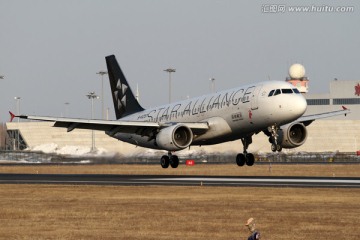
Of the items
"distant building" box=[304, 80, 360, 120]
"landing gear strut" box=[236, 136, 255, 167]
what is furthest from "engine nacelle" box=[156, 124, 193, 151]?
"distant building" box=[304, 80, 360, 120]

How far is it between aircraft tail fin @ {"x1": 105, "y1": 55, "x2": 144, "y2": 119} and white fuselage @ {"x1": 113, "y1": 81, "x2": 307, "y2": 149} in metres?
8.31

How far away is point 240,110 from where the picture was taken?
50625 mm

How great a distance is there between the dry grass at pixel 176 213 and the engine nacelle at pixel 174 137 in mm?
Answer: 12430

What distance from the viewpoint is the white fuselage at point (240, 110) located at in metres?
48.9

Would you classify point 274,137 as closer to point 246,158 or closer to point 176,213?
point 246,158

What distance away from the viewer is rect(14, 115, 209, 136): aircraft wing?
53.4m

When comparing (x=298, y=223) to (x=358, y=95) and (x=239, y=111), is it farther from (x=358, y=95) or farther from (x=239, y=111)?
(x=358, y=95)

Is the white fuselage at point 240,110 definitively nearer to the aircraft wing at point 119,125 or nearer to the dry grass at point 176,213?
the aircraft wing at point 119,125

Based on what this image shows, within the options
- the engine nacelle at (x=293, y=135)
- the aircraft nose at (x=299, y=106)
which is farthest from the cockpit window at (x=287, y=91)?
the engine nacelle at (x=293, y=135)

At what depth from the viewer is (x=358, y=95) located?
466 ft

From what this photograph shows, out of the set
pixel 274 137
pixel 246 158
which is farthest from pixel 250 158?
pixel 274 137

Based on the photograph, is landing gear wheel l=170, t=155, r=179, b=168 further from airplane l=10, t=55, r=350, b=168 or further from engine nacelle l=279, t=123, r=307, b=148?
engine nacelle l=279, t=123, r=307, b=148

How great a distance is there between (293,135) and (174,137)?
27.3 feet

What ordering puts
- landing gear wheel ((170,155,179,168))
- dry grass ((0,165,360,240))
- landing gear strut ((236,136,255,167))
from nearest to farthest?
1. dry grass ((0,165,360,240))
2. landing gear strut ((236,136,255,167))
3. landing gear wheel ((170,155,179,168))
